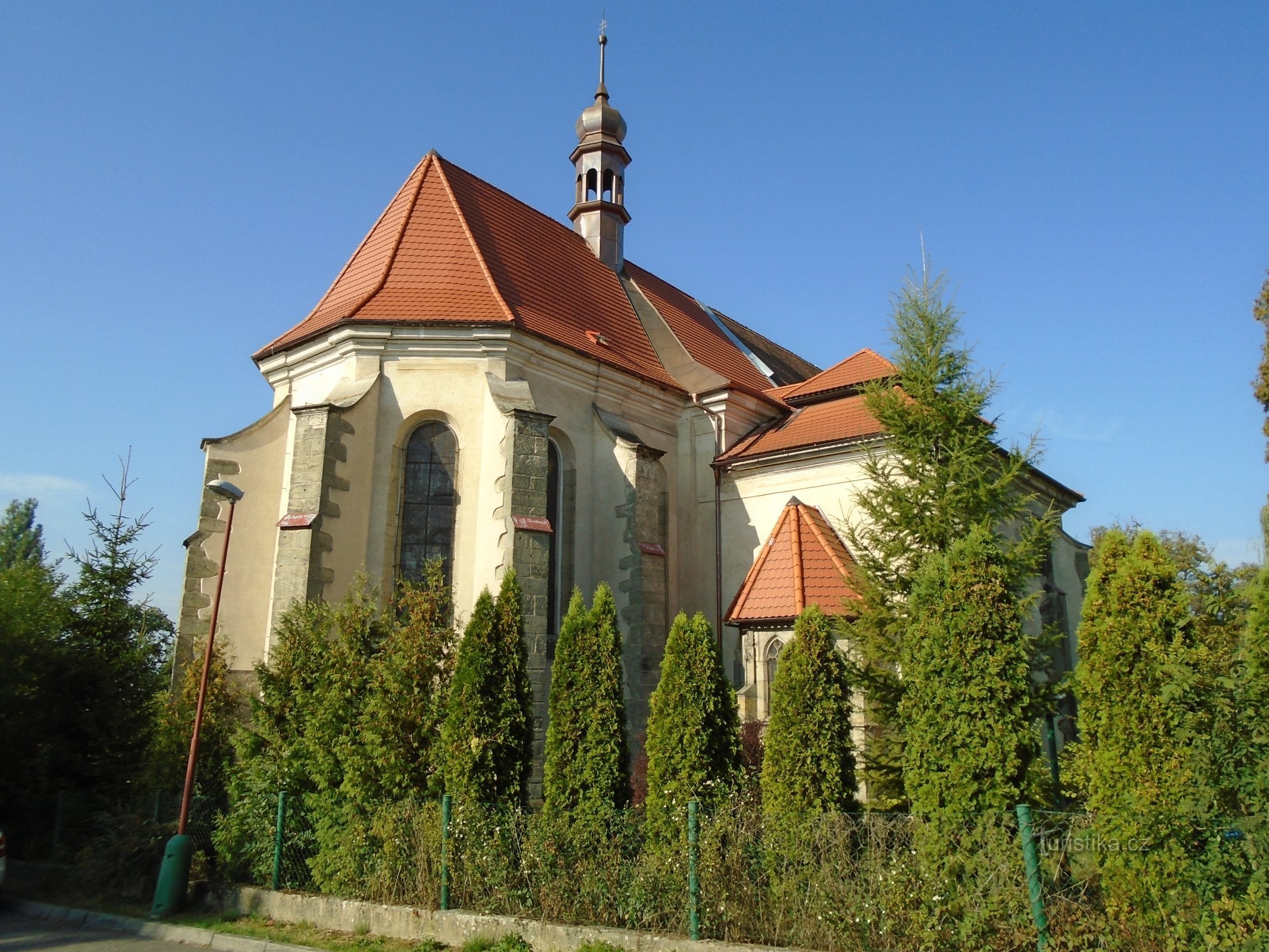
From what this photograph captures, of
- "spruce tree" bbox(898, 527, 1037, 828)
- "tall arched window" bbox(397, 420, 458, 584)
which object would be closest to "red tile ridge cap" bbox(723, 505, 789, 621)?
"tall arched window" bbox(397, 420, 458, 584)

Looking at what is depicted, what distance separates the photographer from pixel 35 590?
12.9 meters

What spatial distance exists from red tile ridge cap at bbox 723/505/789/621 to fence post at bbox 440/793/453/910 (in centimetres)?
649

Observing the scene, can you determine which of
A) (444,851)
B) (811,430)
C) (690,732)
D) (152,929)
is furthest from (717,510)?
(152,929)

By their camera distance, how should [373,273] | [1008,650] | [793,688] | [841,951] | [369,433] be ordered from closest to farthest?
[841,951]
[1008,650]
[793,688]
[369,433]
[373,273]

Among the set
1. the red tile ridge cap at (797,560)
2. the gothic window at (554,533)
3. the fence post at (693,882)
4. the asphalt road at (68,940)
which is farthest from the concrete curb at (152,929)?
the red tile ridge cap at (797,560)

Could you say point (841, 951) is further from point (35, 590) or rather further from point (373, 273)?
point (373, 273)

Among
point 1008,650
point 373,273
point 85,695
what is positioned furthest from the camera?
point 373,273

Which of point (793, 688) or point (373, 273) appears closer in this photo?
point (793, 688)

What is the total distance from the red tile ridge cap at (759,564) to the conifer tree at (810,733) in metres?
5.65

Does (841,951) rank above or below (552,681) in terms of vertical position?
below

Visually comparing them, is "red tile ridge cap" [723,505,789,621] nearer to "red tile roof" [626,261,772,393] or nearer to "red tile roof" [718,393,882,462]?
"red tile roof" [718,393,882,462]

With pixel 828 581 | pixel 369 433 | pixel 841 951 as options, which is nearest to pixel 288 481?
pixel 369 433

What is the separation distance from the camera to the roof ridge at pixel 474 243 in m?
15.5

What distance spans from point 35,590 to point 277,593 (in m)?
3.33
